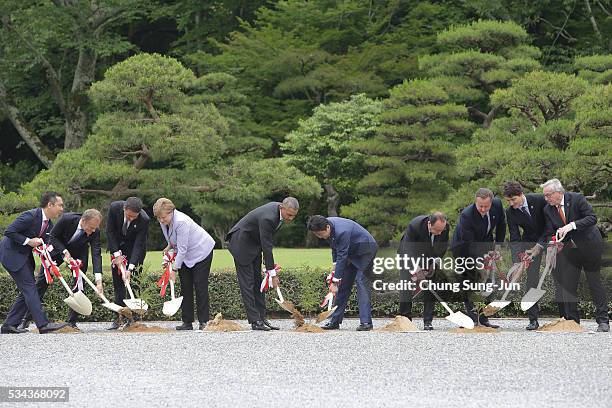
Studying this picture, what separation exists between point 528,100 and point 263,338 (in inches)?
296

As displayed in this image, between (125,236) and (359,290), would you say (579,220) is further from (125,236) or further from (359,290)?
(125,236)

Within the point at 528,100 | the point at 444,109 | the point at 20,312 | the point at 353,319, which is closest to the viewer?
the point at 20,312

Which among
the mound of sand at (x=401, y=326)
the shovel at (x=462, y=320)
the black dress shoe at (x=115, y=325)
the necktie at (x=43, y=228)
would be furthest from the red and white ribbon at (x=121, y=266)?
the shovel at (x=462, y=320)

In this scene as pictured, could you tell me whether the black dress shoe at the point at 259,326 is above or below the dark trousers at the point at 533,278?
below

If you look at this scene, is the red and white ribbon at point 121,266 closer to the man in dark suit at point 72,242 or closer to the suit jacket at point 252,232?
the man in dark suit at point 72,242

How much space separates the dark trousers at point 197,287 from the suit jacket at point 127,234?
0.53 m

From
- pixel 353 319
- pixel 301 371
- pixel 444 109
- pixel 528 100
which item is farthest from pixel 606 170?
pixel 301 371

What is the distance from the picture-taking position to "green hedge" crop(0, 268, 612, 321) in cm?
1307

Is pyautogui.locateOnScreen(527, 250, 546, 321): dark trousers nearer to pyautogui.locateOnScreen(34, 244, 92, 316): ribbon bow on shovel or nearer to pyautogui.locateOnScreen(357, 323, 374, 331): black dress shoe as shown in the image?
pyautogui.locateOnScreen(357, 323, 374, 331): black dress shoe

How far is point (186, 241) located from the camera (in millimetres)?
11008

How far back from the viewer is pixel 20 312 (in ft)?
36.9

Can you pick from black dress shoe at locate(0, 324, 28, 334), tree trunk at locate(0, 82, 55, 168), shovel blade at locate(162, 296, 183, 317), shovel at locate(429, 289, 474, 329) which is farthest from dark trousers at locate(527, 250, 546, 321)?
tree trunk at locate(0, 82, 55, 168)

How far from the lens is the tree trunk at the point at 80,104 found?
96.3ft

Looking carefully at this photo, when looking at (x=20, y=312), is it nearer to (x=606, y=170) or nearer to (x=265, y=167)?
(x=606, y=170)
